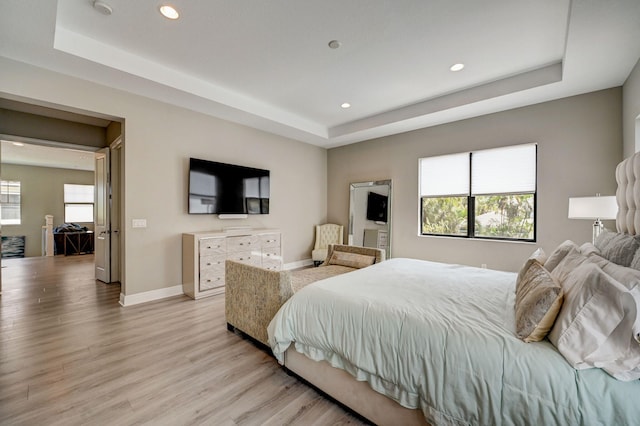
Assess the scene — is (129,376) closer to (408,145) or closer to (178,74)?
(178,74)

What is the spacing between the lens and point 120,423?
1.66 m

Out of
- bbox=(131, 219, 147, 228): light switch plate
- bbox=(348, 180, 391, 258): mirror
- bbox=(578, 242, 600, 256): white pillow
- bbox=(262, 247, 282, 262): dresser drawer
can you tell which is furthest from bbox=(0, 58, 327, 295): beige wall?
bbox=(578, 242, 600, 256): white pillow

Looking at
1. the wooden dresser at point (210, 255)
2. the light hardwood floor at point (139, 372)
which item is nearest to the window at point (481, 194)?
the wooden dresser at point (210, 255)

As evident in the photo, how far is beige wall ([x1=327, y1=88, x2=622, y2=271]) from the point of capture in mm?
3455

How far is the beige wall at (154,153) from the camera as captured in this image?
10.2 ft

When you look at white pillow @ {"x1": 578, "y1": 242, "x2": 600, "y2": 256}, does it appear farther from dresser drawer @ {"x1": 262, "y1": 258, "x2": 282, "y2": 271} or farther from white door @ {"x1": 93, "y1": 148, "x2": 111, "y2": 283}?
white door @ {"x1": 93, "y1": 148, "x2": 111, "y2": 283}

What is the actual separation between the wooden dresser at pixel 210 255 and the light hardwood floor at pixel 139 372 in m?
0.45

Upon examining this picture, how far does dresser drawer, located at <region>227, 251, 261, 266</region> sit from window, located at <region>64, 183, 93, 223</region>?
28.4 ft

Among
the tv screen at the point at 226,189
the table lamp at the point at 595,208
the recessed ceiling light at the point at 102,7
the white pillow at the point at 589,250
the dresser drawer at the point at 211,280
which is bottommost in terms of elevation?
the dresser drawer at the point at 211,280

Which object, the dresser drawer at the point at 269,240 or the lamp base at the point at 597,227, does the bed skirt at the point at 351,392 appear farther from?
the lamp base at the point at 597,227

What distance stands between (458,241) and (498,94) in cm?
234

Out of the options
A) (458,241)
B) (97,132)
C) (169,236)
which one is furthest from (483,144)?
(97,132)

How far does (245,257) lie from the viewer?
4.52 m

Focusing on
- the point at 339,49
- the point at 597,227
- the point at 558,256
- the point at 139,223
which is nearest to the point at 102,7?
the point at 339,49
